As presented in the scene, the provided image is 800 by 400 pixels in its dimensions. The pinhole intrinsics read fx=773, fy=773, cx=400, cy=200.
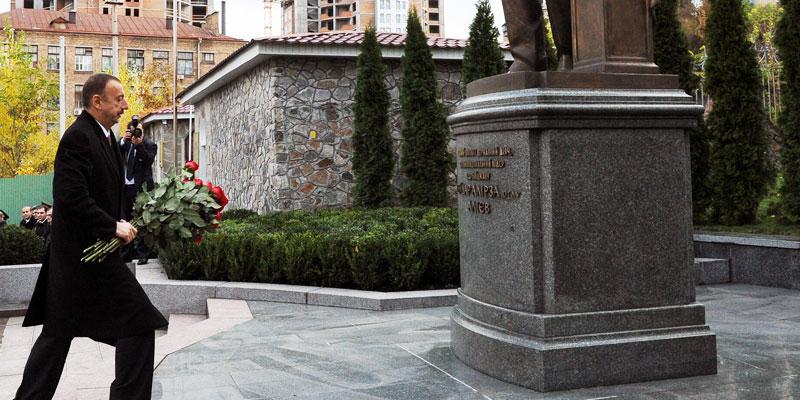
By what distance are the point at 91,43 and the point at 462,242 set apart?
7393 centimetres

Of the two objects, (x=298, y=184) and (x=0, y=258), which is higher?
(x=298, y=184)

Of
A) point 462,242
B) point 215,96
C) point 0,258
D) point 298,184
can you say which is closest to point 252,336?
point 462,242

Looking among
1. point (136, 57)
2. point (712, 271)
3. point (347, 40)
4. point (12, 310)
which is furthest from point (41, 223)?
point (136, 57)

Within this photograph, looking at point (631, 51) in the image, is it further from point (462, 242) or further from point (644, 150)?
point (462, 242)

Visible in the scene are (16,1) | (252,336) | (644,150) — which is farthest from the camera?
(16,1)

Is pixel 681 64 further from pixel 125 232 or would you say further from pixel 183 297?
pixel 125 232

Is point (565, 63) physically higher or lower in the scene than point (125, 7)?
lower

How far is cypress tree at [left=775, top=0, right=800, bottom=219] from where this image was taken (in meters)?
10.0

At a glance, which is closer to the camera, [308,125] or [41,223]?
[41,223]

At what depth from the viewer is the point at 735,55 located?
11.0 m

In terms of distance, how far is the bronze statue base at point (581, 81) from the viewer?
17.1 ft

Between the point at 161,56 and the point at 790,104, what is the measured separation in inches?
2830

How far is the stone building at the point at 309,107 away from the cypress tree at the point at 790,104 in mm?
8639

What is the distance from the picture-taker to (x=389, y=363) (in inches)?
227
